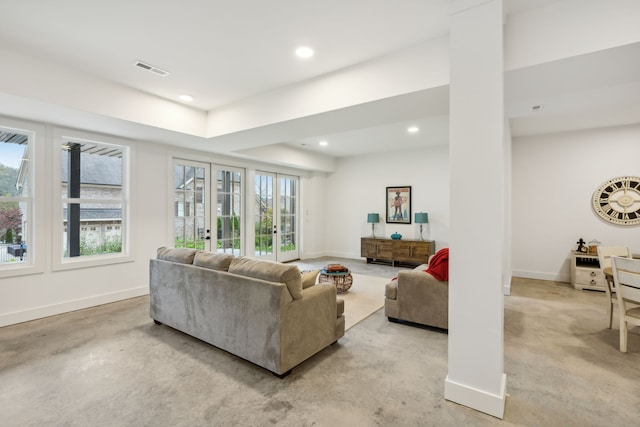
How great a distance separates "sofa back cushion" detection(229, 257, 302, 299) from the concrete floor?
701 mm

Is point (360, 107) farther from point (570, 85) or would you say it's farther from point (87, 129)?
point (87, 129)

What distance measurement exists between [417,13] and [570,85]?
1479 mm

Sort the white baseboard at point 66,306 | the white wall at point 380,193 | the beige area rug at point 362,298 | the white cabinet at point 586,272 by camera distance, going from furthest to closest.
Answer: the white wall at point 380,193 < the white cabinet at point 586,272 < the beige area rug at point 362,298 < the white baseboard at point 66,306

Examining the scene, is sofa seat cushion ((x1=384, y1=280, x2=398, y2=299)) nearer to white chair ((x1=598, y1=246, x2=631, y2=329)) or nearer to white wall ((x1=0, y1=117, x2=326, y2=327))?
white chair ((x1=598, y1=246, x2=631, y2=329))

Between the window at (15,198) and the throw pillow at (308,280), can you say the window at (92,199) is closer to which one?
the window at (15,198)

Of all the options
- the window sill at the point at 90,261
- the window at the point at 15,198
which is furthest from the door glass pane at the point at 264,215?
the window at the point at 15,198

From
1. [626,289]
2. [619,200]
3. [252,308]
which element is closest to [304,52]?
[252,308]

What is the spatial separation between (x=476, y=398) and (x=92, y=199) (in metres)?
4.93

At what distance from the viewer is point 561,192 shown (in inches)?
213

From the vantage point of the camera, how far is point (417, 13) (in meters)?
2.25

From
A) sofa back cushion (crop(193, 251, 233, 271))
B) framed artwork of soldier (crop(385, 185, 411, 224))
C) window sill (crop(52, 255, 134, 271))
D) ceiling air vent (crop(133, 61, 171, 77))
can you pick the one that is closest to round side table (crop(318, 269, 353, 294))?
sofa back cushion (crop(193, 251, 233, 271))

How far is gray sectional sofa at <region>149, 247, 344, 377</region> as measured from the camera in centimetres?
229

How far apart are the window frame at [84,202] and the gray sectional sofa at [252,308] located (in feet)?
5.53

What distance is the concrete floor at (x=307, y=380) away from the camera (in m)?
1.91
